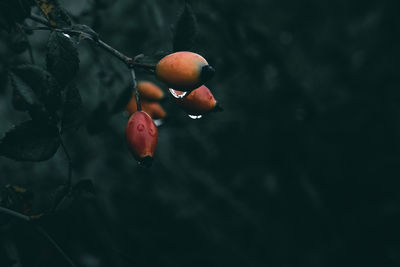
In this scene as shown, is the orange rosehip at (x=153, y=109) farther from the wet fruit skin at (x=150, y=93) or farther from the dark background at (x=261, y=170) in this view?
the dark background at (x=261, y=170)

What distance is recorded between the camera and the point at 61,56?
66cm

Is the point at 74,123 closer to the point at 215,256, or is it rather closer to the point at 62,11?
the point at 62,11

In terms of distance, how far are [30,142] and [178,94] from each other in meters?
0.30

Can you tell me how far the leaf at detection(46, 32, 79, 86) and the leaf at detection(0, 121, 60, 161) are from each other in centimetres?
10

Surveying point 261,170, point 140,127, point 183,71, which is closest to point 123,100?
point 140,127

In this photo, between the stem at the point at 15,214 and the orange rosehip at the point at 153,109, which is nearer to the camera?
A: the stem at the point at 15,214

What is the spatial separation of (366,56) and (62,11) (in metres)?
2.86

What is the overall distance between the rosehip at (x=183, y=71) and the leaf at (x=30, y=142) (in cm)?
23

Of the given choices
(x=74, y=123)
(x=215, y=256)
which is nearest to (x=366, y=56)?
(x=215, y=256)

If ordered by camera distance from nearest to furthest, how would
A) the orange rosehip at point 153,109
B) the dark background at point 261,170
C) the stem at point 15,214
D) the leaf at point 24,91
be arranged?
the leaf at point 24,91, the stem at point 15,214, the orange rosehip at point 153,109, the dark background at point 261,170

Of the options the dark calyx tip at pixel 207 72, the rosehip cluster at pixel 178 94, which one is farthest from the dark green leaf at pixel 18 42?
the dark calyx tip at pixel 207 72

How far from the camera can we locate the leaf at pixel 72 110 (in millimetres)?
723

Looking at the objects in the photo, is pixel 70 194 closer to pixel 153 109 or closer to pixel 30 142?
pixel 30 142

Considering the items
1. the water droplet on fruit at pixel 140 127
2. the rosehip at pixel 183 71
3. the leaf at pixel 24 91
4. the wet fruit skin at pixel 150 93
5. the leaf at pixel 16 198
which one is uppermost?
the wet fruit skin at pixel 150 93
